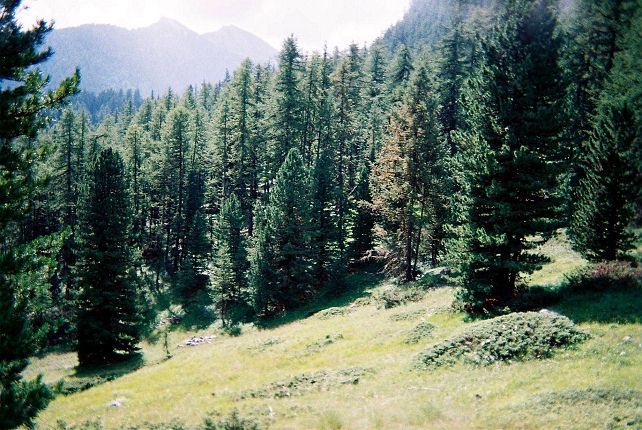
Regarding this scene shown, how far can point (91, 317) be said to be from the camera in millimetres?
29703

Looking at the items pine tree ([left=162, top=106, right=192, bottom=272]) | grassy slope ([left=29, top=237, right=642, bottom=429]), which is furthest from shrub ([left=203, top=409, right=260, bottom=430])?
pine tree ([left=162, top=106, right=192, bottom=272])

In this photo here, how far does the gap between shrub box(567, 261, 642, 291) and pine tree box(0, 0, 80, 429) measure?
67.2 ft

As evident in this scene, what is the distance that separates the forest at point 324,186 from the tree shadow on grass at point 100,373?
106 cm

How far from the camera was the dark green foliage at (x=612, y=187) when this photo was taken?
63.8 ft

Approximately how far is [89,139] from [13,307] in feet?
177

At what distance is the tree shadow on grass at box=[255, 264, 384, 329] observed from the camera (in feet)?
109

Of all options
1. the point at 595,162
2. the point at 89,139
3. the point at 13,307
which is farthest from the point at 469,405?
the point at 89,139

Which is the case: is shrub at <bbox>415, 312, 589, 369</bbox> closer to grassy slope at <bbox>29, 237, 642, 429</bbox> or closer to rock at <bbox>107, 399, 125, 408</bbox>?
grassy slope at <bbox>29, 237, 642, 429</bbox>

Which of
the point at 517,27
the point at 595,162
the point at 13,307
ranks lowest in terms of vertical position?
the point at 13,307

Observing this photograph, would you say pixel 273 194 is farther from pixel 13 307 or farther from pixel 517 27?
pixel 13 307

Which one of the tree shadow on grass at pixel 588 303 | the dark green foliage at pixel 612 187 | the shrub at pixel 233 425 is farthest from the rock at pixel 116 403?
the dark green foliage at pixel 612 187

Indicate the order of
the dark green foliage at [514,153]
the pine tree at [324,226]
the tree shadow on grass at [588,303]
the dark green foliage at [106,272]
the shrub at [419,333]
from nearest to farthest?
1. the tree shadow on grass at [588,303]
2. the dark green foliage at [514,153]
3. the shrub at [419,333]
4. the dark green foliage at [106,272]
5. the pine tree at [324,226]

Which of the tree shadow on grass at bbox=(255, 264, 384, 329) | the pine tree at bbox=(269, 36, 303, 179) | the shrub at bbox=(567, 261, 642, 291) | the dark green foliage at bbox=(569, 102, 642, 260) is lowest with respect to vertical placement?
the tree shadow on grass at bbox=(255, 264, 384, 329)

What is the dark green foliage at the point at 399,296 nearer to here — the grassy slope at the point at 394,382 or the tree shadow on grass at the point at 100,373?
the grassy slope at the point at 394,382
